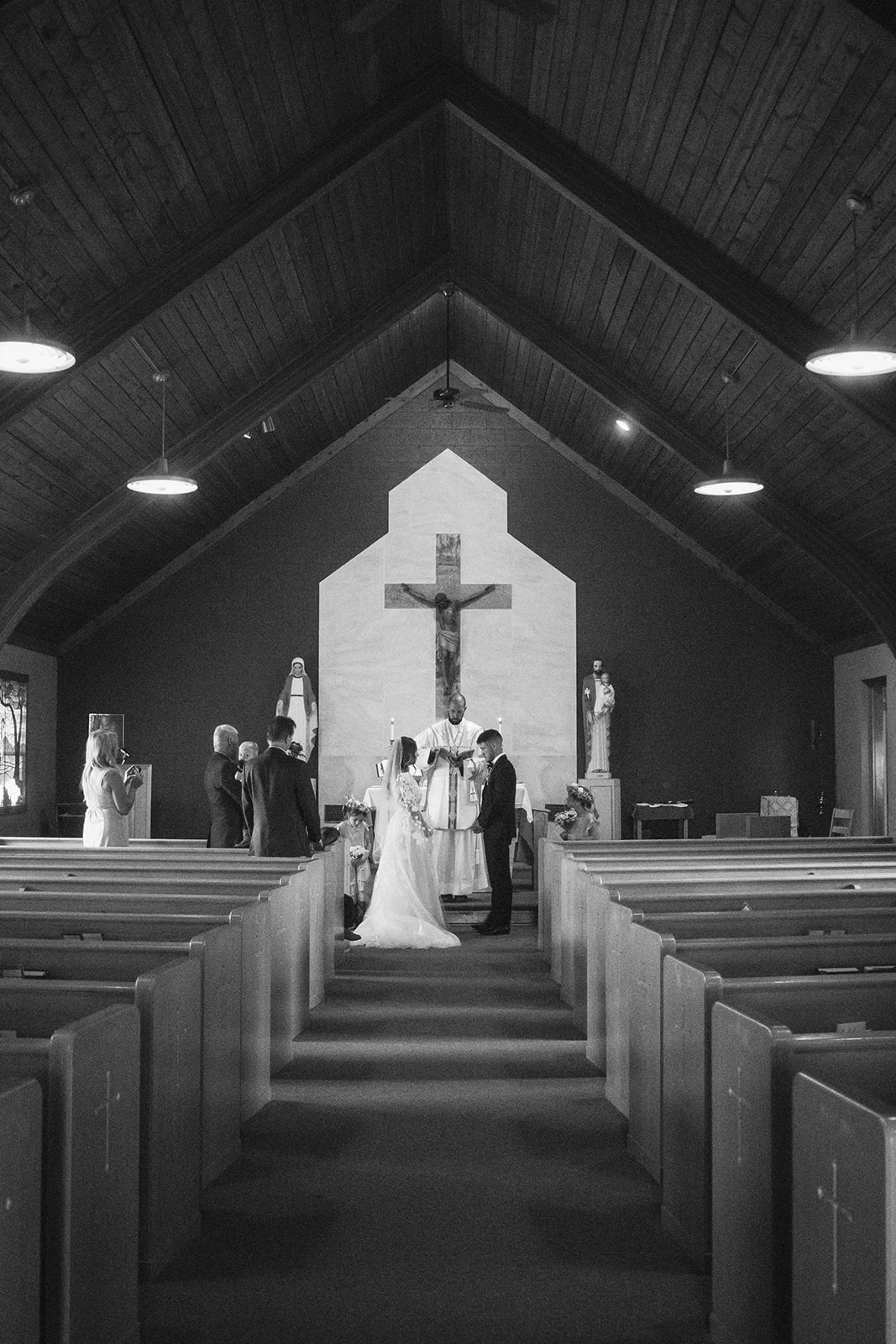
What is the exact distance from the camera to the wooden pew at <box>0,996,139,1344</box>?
2525 millimetres

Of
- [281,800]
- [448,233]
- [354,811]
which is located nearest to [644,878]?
[281,800]

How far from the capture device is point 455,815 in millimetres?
11555

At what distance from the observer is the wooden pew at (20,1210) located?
2.22 metres

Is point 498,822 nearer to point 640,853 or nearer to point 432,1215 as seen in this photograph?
point 640,853

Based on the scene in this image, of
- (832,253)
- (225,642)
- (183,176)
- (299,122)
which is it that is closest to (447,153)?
(299,122)

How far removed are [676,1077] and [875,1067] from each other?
1153 mm

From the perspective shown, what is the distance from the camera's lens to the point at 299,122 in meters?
8.53

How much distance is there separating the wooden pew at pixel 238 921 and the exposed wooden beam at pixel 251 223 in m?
4.49

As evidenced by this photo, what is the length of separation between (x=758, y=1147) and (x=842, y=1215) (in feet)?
1.73

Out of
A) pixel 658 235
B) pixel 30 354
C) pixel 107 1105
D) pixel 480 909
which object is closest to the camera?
pixel 107 1105

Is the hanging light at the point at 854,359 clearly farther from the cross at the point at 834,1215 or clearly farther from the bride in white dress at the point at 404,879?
the cross at the point at 834,1215

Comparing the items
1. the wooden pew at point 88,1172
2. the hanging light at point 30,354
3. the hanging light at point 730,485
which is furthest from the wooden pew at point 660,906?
the hanging light at point 730,485

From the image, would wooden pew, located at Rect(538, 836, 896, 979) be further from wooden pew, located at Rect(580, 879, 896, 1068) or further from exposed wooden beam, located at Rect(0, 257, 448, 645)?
exposed wooden beam, located at Rect(0, 257, 448, 645)

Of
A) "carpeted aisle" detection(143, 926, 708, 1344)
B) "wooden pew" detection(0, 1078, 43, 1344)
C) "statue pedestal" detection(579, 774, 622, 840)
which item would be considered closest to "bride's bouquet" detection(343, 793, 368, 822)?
"statue pedestal" detection(579, 774, 622, 840)
